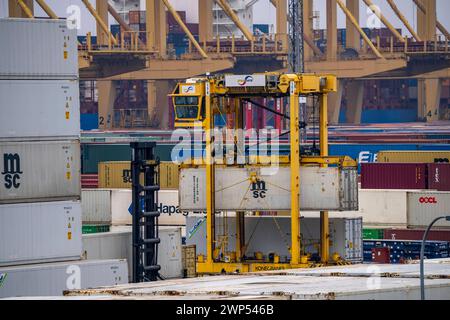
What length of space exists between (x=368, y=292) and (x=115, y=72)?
9752 centimetres

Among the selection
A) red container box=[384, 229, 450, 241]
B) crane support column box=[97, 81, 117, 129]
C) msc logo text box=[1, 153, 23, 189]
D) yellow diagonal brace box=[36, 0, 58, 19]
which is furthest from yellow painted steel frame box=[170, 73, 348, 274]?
crane support column box=[97, 81, 117, 129]

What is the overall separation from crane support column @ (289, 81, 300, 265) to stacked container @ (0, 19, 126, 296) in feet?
29.3

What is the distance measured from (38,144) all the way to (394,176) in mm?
29662

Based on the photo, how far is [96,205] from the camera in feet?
210

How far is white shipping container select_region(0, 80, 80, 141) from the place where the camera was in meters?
41.0

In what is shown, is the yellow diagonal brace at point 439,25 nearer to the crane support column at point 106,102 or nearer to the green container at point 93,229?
the crane support column at point 106,102

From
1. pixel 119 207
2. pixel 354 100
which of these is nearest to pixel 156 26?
pixel 354 100

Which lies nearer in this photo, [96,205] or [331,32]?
[96,205]

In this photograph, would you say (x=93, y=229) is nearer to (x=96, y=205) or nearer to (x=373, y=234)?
(x=96, y=205)

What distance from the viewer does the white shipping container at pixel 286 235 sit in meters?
49.7

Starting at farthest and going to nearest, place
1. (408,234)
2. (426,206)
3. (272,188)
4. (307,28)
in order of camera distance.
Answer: (307,28) → (408,234) → (426,206) → (272,188)

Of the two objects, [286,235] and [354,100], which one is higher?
[354,100]

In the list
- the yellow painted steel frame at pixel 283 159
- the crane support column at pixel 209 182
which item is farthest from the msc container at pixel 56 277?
the yellow painted steel frame at pixel 283 159
